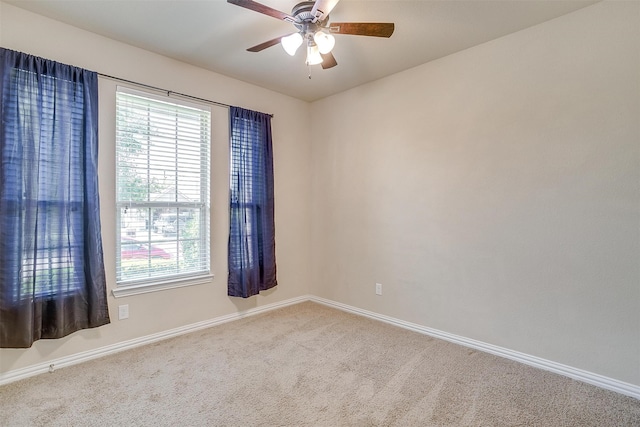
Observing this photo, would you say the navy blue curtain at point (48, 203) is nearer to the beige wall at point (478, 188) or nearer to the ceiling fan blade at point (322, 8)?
the beige wall at point (478, 188)

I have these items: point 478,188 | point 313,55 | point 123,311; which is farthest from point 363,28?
point 123,311

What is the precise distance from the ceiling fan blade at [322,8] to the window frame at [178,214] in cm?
175

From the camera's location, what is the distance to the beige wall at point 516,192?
214cm

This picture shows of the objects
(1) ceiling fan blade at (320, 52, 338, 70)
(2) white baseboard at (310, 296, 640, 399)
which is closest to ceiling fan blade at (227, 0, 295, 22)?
(1) ceiling fan blade at (320, 52, 338, 70)

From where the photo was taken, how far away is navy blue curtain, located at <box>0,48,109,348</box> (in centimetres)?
216

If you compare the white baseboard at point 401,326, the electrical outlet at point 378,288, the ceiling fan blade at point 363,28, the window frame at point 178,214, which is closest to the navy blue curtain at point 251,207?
the window frame at point 178,214

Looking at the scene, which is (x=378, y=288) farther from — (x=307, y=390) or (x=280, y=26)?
(x=280, y=26)

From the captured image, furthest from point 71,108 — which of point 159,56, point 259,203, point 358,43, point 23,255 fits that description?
point 358,43

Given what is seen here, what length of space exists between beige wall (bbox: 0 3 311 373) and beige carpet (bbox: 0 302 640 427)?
0.22 meters

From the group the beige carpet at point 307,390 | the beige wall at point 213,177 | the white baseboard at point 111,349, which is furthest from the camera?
the beige wall at point 213,177

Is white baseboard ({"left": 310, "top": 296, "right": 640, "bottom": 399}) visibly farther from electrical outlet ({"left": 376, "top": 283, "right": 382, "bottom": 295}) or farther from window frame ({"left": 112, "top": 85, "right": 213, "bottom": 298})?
window frame ({"left": 112, "top": 85, "right": 213, "bottom": 298})

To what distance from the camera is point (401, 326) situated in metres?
3.28

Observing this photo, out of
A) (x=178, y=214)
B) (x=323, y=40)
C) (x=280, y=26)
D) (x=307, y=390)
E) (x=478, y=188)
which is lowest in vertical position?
(x=307, y=390)

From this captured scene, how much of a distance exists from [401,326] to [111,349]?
2.67m
